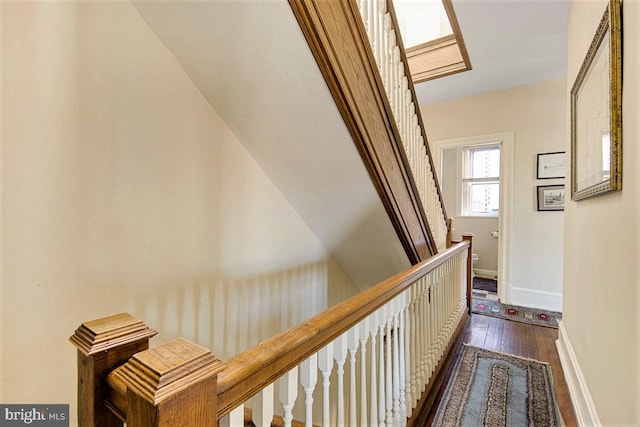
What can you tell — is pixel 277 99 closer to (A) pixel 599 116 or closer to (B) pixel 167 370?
(B) pixel 167 370

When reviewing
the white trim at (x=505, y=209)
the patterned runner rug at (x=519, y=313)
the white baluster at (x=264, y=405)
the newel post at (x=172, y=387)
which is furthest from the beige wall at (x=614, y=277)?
the white trim at (x=505, y=209)

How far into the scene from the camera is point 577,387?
1544 millimetres

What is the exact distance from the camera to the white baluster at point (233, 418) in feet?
1.67

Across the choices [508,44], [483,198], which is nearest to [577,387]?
[508,44]

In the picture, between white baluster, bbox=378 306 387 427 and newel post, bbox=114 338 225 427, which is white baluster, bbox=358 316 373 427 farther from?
newel post, bbox=114 338 225 427

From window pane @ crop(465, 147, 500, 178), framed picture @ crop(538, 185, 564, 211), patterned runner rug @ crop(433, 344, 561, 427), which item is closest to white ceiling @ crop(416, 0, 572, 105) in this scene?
framed picture @ crop(538, 185, 564, 211)

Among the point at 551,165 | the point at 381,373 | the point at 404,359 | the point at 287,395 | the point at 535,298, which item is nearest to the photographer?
the point at 287,395

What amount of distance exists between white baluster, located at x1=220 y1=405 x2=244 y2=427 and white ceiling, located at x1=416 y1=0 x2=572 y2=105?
284 centimetres

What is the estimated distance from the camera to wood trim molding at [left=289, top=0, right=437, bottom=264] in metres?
1.04

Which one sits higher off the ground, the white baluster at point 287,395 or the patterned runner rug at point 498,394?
the white baluster at point 287,395

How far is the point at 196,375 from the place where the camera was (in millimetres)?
Answer: 410

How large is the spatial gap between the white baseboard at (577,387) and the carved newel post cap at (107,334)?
1739 mm

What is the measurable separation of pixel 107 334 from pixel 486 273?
17.6ft

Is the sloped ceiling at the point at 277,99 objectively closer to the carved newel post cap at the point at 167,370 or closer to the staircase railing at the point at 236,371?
the staircase railing at the point at 236,371
